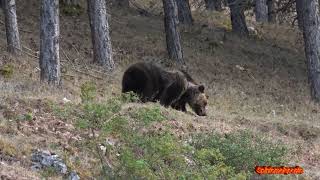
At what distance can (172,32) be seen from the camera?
23.6 metres

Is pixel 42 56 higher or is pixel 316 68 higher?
pixel 42 56

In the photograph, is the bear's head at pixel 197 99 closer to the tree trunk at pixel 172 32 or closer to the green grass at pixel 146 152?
the green grass at pixel 146 152

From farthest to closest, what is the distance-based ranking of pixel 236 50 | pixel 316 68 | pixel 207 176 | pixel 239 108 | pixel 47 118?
1. pixel 236 50
2. pixel 316 68
3. pixel 239 108
4. pixel 47 118
5. pixel 207 176

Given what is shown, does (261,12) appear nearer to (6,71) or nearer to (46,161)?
(6,71)

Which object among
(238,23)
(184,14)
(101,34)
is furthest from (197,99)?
(184,14)

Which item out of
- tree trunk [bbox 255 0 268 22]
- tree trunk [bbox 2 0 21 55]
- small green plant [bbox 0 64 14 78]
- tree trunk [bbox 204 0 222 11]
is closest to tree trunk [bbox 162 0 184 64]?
tree trunk [bbox 2 0 21 55]

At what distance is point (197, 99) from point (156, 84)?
1.19 meters

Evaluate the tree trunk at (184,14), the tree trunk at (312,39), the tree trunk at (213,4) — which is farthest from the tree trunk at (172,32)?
the tree trunk at (213,4)

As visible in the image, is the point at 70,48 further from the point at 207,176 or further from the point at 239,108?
the point at 207,176

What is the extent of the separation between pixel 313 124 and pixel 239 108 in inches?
98.3

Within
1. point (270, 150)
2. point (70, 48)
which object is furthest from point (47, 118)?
point (70, 48)

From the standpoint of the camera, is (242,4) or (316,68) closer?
(316,68)

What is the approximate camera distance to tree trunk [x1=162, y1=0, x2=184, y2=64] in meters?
23.5

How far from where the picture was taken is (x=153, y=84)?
15.5 meters
